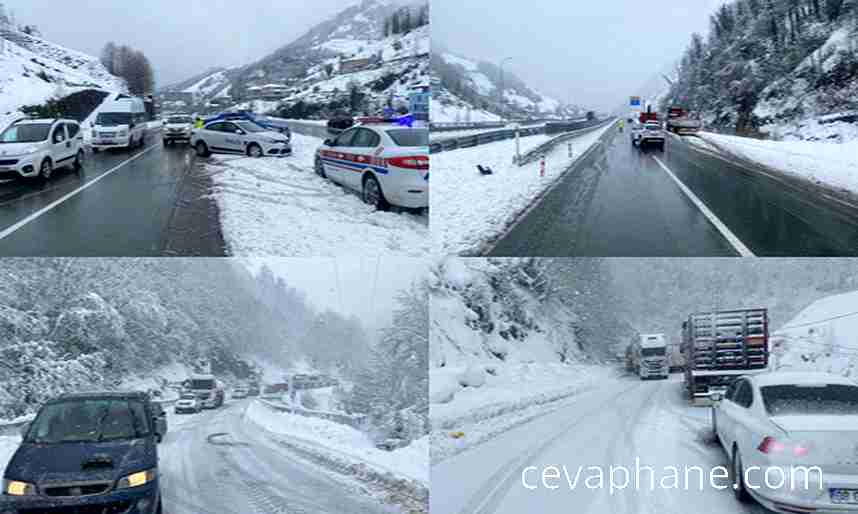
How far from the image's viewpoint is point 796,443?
196 inches

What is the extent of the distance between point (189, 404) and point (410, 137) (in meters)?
2.99

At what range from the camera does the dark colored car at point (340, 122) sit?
762 centimetres

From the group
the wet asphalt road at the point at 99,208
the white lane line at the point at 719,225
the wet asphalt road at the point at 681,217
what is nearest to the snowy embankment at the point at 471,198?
the wet asphalt road at the point at 681,217

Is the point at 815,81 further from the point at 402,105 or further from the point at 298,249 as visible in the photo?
the point at 298,249

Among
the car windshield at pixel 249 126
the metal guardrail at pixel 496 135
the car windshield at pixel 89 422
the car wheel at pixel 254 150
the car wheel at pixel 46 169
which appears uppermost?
the car windshield at pixel 249 126

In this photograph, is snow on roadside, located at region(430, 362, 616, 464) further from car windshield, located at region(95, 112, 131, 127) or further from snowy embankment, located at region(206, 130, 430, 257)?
car windshield, located at region(95, 112, 131, 127)

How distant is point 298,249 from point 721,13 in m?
4.31

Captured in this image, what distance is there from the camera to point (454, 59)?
7.30 m

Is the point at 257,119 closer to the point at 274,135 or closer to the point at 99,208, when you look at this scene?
the point at 274,135

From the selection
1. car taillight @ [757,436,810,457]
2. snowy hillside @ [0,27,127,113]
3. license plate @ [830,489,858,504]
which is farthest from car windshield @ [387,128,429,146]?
license plate @ [830,489,858,504]

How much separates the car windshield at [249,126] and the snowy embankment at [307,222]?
42cm

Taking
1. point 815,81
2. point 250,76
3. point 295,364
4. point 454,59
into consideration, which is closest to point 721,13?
point 815,81

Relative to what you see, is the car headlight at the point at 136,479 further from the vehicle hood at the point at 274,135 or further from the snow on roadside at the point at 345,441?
the vehicle hood at the point at 274,135

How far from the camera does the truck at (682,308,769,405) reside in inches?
249
